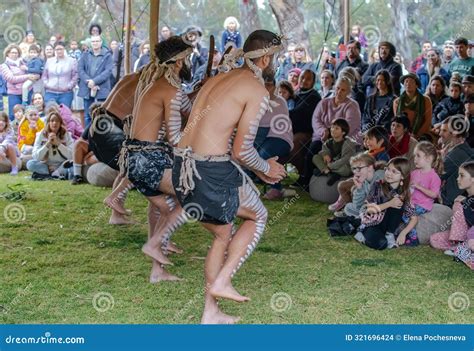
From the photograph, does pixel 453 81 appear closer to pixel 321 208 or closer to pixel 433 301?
pixel 321 208

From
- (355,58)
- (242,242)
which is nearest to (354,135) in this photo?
(355,58)

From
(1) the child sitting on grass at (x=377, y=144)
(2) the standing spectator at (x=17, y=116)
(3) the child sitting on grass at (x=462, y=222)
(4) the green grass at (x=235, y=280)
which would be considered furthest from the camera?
(2) the standing spectator at (x=17, y=116)

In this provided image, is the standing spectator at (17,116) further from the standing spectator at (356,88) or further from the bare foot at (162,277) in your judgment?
the bare foot at (162,277)

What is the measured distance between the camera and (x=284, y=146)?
812 cm

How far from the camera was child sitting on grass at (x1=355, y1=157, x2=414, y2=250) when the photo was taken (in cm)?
641

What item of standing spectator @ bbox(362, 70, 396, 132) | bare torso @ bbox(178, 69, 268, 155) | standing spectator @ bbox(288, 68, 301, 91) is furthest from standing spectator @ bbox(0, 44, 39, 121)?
bare torso @ bbox(178, 69, 268, 155)

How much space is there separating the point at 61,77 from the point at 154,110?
8.44 meters

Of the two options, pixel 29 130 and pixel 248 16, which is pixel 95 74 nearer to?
pixel 29 130

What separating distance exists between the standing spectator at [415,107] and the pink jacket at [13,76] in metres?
7.09

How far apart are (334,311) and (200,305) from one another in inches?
30.8

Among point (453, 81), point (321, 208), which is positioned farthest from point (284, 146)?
point (453, 81)

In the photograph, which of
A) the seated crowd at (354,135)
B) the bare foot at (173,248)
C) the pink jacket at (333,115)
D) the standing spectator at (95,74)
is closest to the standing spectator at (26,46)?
the seated crowd at (354,135)

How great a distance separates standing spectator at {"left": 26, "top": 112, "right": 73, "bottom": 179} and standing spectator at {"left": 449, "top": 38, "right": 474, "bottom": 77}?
16.3 feet

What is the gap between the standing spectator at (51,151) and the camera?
10.6 meters
